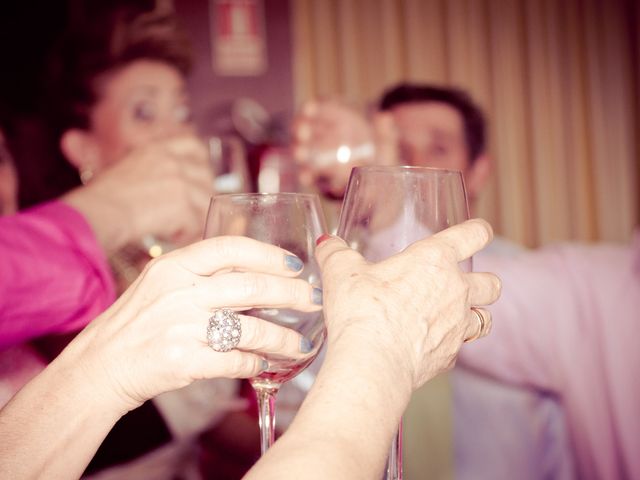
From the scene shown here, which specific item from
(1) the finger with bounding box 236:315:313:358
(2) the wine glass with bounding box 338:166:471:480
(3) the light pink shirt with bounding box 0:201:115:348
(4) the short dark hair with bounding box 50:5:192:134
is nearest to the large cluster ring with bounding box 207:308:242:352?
(1) the finger with bounding box 236:315:313:358

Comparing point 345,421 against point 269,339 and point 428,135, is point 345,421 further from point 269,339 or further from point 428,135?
point 428,135

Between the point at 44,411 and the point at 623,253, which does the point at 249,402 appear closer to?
the point at 623,253

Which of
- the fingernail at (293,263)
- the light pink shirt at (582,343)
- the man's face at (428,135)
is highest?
the man's face at (428,135)

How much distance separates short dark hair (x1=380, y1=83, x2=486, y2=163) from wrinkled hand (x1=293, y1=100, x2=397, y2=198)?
2.39 ft

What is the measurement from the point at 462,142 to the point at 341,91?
0.49 meters

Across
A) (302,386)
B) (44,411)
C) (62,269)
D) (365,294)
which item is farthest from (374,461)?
(302,386)

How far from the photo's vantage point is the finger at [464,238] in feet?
1.36

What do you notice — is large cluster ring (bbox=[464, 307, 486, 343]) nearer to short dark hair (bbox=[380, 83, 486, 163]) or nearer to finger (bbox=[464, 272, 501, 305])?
finger (bbox=[464, 272, 501, 305])

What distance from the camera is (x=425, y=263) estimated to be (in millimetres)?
394

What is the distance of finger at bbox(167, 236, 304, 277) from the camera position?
409mm

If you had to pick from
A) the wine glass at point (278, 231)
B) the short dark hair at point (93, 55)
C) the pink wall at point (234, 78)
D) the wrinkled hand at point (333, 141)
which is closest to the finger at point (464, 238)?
the wine glass at point (278, 231)

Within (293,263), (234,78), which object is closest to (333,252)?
(293,263)

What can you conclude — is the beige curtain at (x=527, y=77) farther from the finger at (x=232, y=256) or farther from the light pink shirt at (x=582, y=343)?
the finger at (x=232, y=256)

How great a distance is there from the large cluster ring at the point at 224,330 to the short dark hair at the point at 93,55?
1.53 meters
